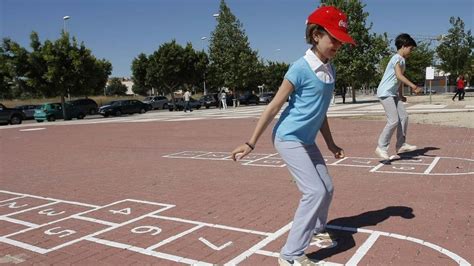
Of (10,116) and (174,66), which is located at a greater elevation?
(174,66)

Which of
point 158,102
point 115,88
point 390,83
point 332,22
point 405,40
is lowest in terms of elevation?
point 158,102

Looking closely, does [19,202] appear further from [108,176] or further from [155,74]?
[155,74]

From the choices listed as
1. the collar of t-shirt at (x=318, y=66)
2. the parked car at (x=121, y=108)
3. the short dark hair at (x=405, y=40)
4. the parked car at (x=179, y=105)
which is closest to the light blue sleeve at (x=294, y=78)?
the collar of t-shirt at (x=318, y=66)

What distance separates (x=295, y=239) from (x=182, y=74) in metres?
47.5

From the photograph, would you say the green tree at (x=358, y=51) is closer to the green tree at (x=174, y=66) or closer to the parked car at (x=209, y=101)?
the parked car at (x=209, y=101)

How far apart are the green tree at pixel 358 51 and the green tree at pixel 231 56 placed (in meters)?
13.9

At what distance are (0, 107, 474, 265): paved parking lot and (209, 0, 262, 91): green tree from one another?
3799cm

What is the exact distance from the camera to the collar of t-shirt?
3.24m

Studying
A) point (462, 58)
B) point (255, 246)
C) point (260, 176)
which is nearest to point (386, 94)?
point (260, 176)


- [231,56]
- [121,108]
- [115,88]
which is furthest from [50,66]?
[115,88]

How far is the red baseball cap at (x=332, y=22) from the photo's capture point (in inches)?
123

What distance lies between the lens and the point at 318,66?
3.25 m

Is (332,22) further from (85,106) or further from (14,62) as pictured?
(85,106)

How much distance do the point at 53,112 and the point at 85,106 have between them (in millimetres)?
3952
